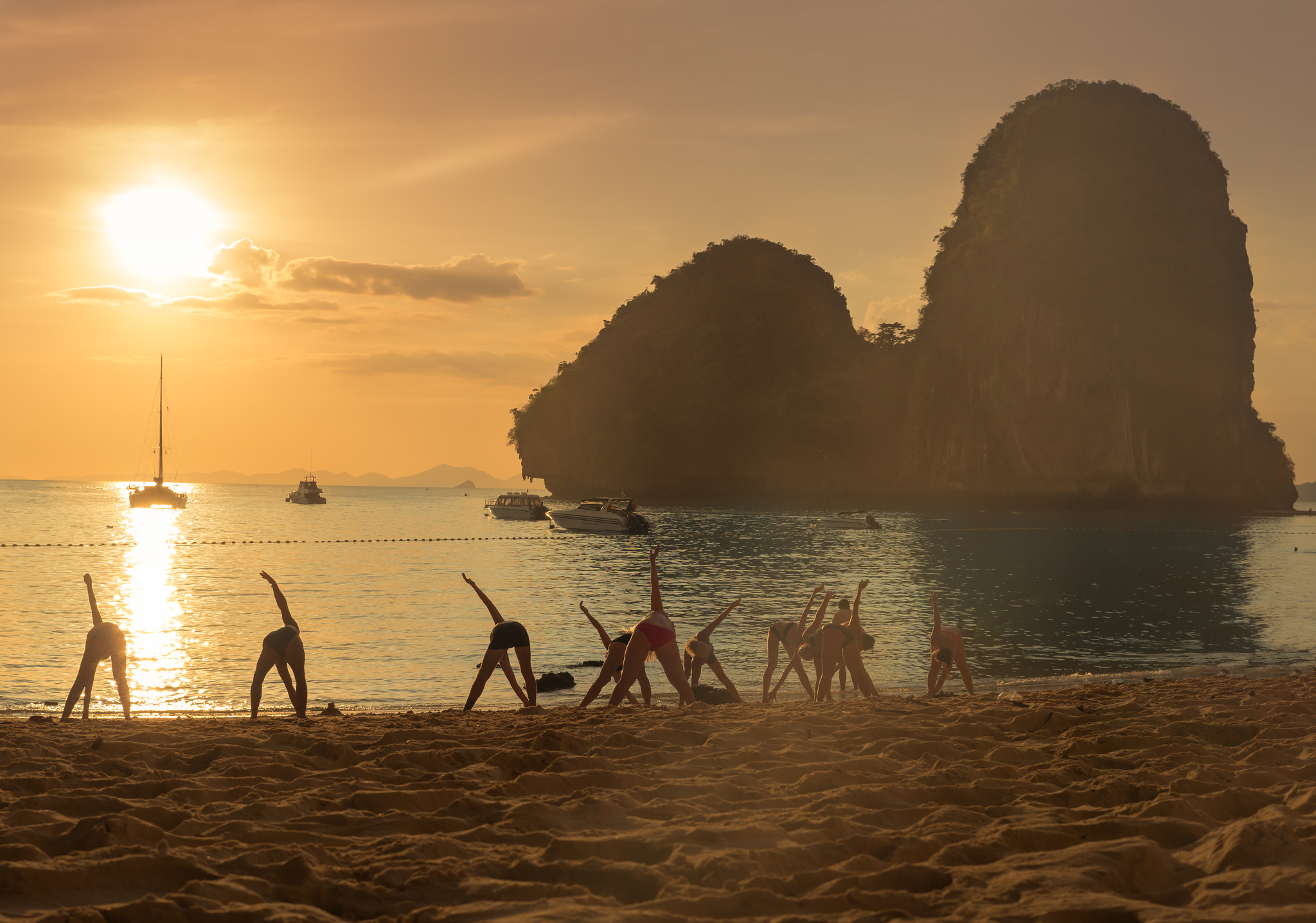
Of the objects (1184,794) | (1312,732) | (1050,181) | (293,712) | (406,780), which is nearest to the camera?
(1184,794)

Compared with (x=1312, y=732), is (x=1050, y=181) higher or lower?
higher

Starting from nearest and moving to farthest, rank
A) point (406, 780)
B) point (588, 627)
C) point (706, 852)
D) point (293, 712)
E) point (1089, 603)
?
point (706, 852) → point (406, 780) → point (293, 712) → point (588, 627) → point (1089, 603)

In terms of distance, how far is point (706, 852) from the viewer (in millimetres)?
4742

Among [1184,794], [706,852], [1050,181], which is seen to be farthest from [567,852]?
[1050,181]

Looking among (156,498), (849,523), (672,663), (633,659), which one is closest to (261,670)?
(633,659)

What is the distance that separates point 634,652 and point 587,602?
72.2ft

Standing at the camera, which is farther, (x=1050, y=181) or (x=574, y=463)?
(x=574, y=463)

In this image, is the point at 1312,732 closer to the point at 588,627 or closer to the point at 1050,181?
the point at 588,627

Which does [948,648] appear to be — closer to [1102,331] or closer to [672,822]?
[672,822]

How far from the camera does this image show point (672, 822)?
17.7ft

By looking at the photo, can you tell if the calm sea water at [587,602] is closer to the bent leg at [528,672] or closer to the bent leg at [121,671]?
the bent leg at [121,671]

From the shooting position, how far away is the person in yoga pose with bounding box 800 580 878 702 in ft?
37.6

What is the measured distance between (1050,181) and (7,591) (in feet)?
398

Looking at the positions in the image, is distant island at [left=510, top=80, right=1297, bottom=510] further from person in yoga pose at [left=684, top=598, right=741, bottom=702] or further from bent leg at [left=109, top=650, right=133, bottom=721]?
bent leg at [left=109, top=650, right=133, bottom=721]
